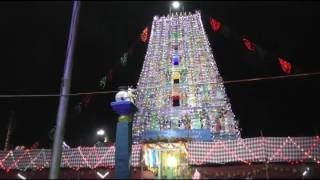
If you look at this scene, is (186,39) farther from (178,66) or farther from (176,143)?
(176,143)

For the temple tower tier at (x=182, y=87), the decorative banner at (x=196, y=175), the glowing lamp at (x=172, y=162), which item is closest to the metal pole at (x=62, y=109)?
the glowing lamp at (x=172, y=162)

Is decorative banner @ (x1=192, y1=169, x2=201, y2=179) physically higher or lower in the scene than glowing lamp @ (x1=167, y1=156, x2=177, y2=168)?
lower

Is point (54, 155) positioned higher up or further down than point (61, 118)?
further down

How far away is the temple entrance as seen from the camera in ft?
43.6

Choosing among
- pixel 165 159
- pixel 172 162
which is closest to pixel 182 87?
pixel 165 159

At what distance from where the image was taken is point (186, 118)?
2708cm

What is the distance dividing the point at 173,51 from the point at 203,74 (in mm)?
3870

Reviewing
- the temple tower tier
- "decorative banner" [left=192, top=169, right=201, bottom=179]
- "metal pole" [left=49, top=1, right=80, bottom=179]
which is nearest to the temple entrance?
"decorative banner" [left=192, top=169, right=201, bottom=179]

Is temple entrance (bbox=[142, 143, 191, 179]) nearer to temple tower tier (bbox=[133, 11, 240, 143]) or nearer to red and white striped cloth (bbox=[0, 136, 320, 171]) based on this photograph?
red and white striped cloth (bbox=[0, 136, 320, 171])

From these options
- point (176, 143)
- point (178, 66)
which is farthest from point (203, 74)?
point (176, 143)

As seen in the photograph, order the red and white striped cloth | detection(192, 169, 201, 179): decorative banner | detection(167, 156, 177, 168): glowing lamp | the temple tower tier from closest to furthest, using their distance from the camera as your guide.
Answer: the red and white striped cloth, detection(192, 169, 201, 179): decorative banner, detection(167, 156, 177, 168): glowing lamp, the temple tower tier

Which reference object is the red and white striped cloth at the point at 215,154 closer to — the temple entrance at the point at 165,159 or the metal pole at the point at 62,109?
the temple entrance at the point at 165,159

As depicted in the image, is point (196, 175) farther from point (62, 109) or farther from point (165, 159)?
point (62, 109)

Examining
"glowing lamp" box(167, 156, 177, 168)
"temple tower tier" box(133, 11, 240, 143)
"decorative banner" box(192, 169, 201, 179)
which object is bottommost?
"decorative banner" box(192, 169, 201, 179)
